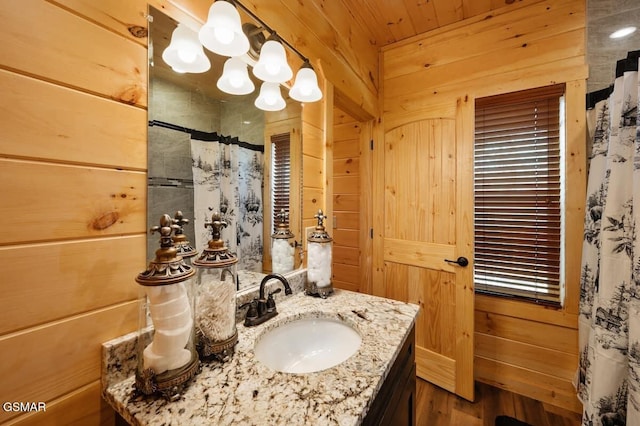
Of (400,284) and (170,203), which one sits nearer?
(170,203)

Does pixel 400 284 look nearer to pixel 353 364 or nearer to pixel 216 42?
pixel 353 364

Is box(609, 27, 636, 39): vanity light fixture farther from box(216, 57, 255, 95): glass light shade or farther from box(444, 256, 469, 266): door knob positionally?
box(216, 57, 255, 95): glass light shade

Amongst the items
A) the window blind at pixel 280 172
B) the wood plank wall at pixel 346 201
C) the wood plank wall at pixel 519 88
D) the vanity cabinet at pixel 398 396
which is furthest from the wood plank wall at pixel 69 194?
the wood plank wall at pixel 346 201

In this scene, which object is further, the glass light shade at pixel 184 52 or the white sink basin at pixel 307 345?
the white sink basin at pixel 307 345

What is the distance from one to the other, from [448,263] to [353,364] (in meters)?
1.38

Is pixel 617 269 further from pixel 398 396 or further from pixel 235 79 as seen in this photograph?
pixel 235 79

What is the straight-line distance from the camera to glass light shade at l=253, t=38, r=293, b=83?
0.98 metres

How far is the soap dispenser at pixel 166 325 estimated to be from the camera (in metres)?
0.55

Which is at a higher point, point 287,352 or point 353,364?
point 353,364

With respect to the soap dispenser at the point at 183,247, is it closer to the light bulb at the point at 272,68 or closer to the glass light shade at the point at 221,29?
the glass light shade at the point at 221,29

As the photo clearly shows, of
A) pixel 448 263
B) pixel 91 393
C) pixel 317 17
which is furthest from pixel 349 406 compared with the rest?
pixel 317 17

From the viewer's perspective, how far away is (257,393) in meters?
0.57

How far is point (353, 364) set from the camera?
69 cm

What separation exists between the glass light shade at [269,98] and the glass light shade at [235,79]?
70 mm
